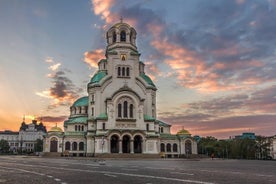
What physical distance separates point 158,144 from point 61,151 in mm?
21816

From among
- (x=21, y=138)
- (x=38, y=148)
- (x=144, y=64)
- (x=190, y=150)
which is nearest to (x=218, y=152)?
(x=190, y=150)

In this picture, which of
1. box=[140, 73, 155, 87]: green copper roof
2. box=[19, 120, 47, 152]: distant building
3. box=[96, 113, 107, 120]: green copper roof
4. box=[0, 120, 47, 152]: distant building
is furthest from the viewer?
box=[0, 120, 47, 152]: distant building

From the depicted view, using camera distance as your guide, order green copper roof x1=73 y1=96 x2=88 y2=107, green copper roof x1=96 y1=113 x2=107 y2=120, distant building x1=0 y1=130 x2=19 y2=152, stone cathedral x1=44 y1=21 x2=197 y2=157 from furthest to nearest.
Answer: distant building x1=0 y1=130 x2=19 y2=152
green copper roof x1=73 y1=96 x2=88 y2=107
green copper roof x1=96 y1=113 x2=107 y2=120
stone cathedral x1=44 y1=21 x2=197 y2=157

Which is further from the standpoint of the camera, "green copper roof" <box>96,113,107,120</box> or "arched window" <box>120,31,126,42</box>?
"arched window" <box>120,31,126,42</box>

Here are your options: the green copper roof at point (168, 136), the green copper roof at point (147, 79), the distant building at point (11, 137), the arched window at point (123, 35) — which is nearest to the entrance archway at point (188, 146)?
the green copper roof at point (168, 136)

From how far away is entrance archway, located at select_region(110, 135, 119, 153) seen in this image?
70900mm

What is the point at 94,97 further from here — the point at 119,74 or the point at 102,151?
the point at 102,151

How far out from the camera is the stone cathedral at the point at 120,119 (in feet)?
230

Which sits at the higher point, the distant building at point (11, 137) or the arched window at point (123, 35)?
the arched window at point (123, 35)

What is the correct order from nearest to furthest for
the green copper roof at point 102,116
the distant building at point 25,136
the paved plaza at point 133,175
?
the paved plaza at point 133,175, the green copper roof at point 102,116, the distant building at point 25,136

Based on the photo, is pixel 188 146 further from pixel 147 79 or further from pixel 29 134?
pixel 29 134

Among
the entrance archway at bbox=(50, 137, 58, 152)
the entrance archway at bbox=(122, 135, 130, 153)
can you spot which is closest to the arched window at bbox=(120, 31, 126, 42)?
the entrance archway at bbox=(122, 135, 130, 153)

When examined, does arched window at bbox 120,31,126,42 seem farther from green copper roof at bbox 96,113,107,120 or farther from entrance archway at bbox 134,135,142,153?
entrance archway at bbox 134,135,142,153

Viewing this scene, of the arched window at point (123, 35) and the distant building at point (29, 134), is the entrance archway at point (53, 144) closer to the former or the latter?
the arched window at point (123, 35)
